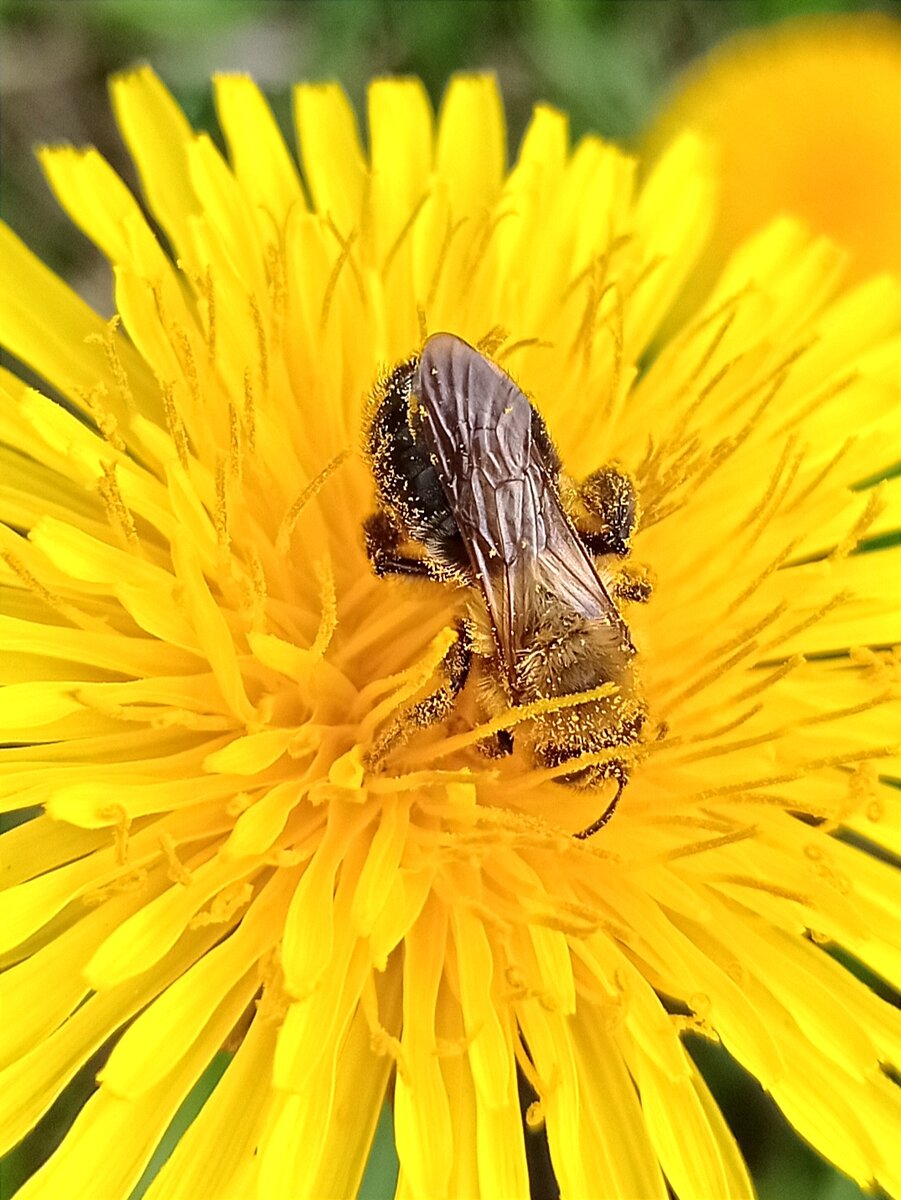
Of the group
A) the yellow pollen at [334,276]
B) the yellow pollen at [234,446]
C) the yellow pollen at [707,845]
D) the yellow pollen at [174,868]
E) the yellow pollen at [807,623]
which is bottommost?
the yellow pollen at [707,845]

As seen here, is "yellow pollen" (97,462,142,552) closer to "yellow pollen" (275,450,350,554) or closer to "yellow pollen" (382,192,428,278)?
"yellow pollen" (275,450,350,554)

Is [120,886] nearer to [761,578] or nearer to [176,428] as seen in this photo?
[176,428]

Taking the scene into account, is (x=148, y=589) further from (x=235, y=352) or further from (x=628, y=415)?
(x=628, y=415)

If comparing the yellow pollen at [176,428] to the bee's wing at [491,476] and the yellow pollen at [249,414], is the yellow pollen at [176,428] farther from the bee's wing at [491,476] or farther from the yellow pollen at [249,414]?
the bee's wing at [491,476]

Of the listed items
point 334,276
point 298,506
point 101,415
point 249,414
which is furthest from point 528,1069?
point 334,276

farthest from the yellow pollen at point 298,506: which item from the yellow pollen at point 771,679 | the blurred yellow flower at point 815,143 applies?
the blurred yellow flower at point 815,143
